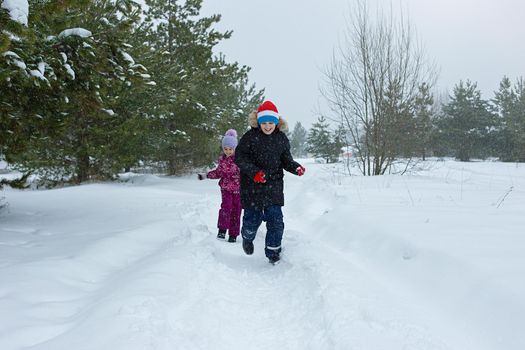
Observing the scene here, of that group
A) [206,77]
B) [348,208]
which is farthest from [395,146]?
[206,77]

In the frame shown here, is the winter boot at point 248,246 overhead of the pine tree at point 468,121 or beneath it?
beneath

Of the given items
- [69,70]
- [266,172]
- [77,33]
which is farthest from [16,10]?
[266,172]

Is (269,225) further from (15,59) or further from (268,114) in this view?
(15,59)

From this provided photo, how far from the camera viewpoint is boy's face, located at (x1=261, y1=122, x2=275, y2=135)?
460 centimetres

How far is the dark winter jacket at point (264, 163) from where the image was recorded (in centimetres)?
451

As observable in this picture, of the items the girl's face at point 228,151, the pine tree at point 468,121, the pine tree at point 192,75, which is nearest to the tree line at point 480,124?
the pine tree at point 468,121

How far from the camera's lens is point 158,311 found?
260 centimetres

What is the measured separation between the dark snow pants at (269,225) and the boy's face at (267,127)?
3.03 ft

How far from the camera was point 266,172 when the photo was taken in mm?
4574

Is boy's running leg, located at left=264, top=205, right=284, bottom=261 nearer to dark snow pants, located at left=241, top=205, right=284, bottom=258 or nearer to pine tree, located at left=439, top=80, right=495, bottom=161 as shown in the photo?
dark snow pants, located at left=241, top=205, right=284, bottom=258

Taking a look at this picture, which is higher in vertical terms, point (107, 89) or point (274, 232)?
point (107, 89)

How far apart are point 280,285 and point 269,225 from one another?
95 centimetres

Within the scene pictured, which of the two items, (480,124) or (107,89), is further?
(480,124)

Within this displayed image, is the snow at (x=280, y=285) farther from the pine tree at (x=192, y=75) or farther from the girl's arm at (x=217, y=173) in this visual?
the pine tree at (x=192, y=75)
